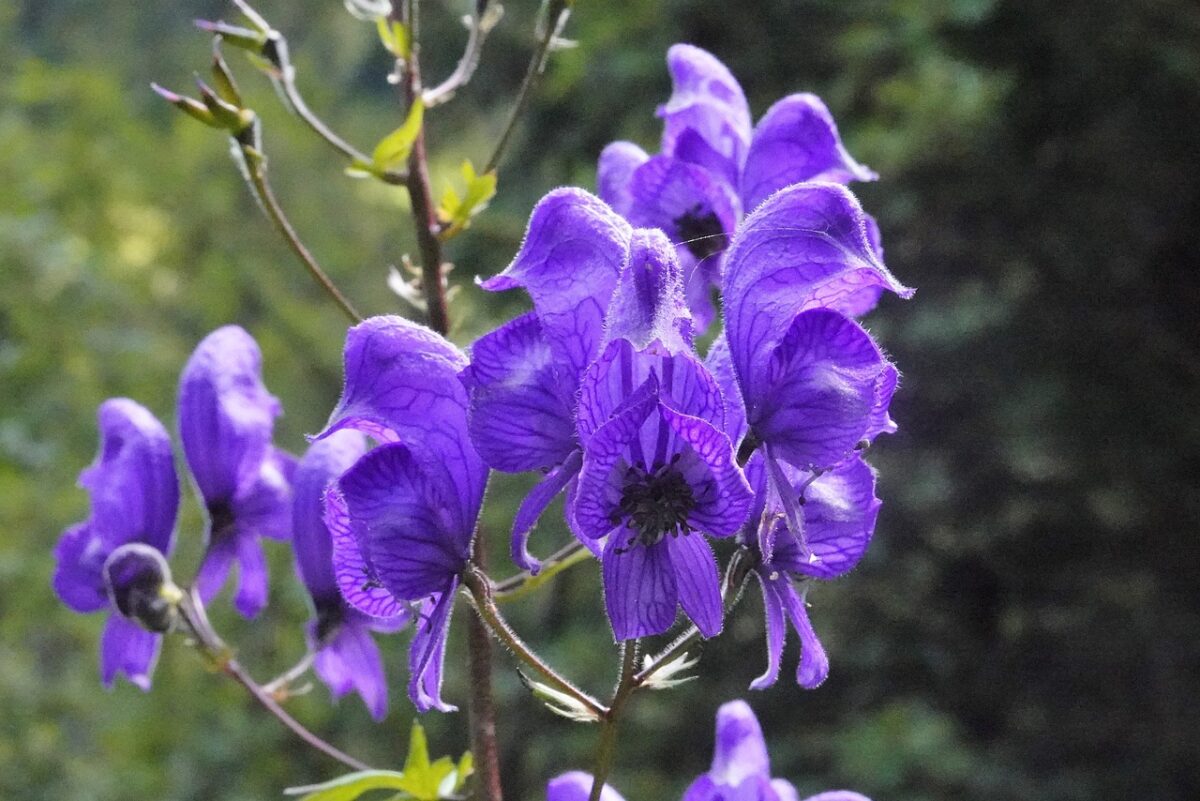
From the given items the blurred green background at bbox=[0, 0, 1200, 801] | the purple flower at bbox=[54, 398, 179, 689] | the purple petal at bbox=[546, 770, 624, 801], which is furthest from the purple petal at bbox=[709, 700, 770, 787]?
the blurred green background at bbox=[0, 0, 1200, 801]

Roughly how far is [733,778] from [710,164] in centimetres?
57

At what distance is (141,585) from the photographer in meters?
1.29

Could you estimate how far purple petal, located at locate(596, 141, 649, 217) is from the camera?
3.86 ft

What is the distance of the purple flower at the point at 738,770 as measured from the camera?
42.1 inches

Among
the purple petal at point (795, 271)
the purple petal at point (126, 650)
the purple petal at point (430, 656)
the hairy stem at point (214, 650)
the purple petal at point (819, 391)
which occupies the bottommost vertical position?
the purple petal at point (126, 650)

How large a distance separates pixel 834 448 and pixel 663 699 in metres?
3.11

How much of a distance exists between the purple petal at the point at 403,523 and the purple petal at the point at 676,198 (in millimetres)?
396

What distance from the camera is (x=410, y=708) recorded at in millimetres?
4402

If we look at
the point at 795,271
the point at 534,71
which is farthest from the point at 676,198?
the point at 795,271

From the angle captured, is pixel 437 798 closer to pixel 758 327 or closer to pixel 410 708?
pixel 758 327

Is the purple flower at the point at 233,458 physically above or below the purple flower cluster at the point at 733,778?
above

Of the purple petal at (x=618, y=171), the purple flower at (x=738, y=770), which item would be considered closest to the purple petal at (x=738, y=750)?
the purple flower at (x=738, y=770)

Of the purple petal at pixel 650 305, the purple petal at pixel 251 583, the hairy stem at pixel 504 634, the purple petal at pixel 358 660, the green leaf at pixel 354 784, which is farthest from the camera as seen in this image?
the purple petal at pixel 251 583

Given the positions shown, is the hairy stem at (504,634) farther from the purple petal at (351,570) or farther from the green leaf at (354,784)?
the green leaf at (354,784)
